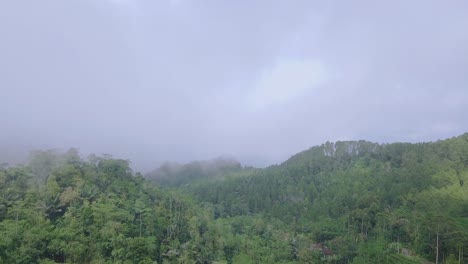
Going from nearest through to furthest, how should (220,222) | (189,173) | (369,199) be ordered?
(220,222)
(369,199)
(189,173)

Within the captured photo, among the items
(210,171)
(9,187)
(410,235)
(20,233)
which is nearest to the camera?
(20,233)

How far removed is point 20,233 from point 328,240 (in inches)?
1766

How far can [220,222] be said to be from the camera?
70.3 metres

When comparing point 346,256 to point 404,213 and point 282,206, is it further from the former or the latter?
point 282,206

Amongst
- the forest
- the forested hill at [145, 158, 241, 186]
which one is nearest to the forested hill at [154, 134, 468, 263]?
the forest

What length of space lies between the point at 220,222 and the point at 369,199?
26.0 metres

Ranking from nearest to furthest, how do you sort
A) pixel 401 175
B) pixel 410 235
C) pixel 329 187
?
1. pixel 410 235
2. pixel 401 175
3. pixel 329 187

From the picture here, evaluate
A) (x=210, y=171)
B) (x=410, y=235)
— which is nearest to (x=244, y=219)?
(x=410, y=235)

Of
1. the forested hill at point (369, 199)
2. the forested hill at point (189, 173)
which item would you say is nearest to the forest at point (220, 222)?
the forested hill at point (369, 199)

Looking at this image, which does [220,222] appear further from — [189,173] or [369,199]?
[189,173]

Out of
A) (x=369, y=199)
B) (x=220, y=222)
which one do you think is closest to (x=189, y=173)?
(x=220, y=222)

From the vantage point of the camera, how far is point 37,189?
162ft

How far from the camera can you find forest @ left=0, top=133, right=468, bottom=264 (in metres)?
42.4

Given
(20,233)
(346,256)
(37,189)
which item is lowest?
(346,256)
